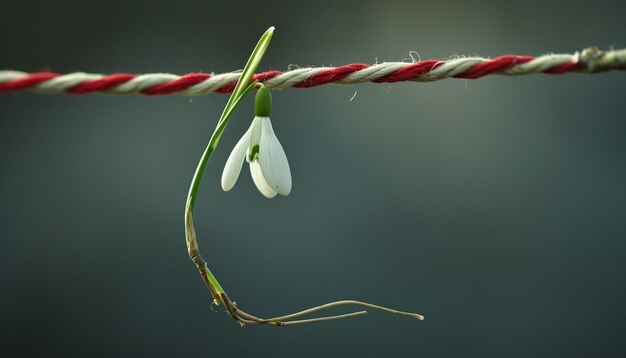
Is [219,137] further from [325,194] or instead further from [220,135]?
[325,194]

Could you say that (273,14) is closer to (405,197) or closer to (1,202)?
(405,197)

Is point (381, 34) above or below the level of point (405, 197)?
above

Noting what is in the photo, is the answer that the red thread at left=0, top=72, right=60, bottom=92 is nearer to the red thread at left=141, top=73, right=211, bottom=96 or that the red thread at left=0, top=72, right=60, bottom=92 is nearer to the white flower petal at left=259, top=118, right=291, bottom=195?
the red thread at left=141, top=73, right=211, bottom=96

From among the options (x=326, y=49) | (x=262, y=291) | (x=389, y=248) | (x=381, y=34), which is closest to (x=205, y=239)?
(x=262, y=291)

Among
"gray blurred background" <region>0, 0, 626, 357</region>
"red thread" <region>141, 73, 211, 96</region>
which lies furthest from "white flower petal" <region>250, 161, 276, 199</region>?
"gray blurred background" <region>0, 0, 626, 357</region>

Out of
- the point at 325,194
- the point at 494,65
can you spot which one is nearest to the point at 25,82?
the point at 494,65

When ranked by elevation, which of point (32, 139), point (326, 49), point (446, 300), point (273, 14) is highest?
point (273, 14)

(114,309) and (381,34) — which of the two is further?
(114,309)
